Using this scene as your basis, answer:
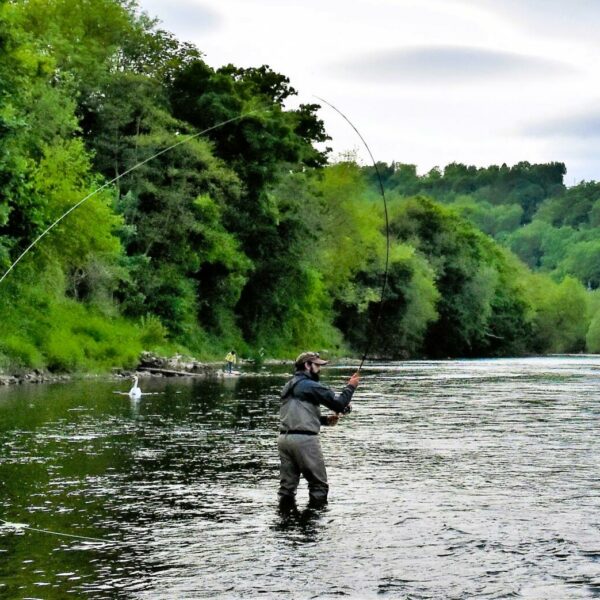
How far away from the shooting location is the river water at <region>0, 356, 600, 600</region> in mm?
10195

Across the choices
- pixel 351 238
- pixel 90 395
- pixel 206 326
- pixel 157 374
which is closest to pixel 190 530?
pixel 90 395

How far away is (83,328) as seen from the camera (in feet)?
157

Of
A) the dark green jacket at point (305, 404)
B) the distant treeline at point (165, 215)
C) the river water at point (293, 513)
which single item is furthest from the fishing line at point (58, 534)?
the distant treeline at point (165, 215)

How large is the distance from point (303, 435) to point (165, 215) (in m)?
44.4

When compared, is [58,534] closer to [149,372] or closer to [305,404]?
[305,404]

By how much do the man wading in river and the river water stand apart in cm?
33

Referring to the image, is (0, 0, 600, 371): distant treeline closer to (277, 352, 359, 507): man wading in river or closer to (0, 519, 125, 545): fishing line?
(277, 352, 359, 507): man wading in river

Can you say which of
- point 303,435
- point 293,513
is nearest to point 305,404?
point 303,435

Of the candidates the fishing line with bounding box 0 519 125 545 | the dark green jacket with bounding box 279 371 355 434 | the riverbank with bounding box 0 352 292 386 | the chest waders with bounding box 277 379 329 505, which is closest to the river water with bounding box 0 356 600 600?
the fishing line with bounding box 0 519 125 545

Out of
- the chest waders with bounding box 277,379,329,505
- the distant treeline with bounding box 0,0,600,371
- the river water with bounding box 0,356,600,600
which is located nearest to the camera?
the river water with bounding box 0,356,600,600

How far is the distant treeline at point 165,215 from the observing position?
42.3 meters

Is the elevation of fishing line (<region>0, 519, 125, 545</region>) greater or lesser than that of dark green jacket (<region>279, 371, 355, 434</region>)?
lesser

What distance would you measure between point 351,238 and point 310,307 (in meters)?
9.12

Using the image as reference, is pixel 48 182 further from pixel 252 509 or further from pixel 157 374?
pixel 252 509
